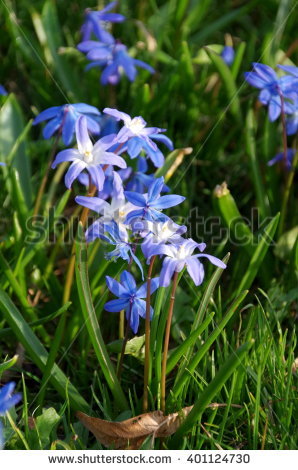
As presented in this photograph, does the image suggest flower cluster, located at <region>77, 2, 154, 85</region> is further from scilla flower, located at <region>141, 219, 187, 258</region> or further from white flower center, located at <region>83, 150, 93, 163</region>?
scilla flower, located at <region>141, 219, 187, 258</region>


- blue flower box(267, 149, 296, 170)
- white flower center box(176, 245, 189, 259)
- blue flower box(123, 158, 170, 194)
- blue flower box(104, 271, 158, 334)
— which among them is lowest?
blue flower box(267, 149, 296, 170)

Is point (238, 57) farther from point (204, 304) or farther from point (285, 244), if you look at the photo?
point (204, 304)

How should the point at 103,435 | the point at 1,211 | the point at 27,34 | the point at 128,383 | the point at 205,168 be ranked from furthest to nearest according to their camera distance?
the point at 27,34 → the point at 205,168 → the point at 1,211 → the point at 128,383 → the point at 103,435

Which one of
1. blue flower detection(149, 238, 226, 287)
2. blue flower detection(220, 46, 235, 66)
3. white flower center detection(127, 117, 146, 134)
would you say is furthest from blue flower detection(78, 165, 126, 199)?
blue flower detection(220, 46, 235, 66)

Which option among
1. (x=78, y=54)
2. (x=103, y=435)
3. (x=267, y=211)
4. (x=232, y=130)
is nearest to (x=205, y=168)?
(x=232, y=130)

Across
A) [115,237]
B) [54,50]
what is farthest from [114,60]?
[115,237]

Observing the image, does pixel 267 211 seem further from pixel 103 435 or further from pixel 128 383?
pixel 103 435
